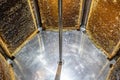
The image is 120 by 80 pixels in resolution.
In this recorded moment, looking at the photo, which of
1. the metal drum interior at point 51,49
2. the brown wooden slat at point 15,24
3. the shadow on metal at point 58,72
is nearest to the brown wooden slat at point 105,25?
the metal drum interior at point 51,49

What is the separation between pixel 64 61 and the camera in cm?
162

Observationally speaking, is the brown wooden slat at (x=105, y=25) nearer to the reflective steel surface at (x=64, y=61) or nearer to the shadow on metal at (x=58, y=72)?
the reflective steel surface at (x=64, y=61)

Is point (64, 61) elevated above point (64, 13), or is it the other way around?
point (64, 13)

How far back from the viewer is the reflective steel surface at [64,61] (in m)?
1.54

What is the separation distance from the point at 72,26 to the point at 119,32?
473 millimetres

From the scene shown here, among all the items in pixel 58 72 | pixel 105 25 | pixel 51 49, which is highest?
pixel 105 25

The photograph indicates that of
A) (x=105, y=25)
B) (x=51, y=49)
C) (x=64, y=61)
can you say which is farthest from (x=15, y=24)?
(x=105, y=25)

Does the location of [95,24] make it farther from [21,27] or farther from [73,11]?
[21,27]

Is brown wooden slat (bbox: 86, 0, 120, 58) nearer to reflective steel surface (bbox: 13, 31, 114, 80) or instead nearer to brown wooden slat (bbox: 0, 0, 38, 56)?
reflective steel surface (bbox: 13, 31, 114, 80)

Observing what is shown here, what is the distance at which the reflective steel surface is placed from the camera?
154cm

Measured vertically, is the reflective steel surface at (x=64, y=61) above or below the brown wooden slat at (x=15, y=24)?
below

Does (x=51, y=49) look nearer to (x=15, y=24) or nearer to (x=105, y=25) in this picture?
(x=15, y=24)

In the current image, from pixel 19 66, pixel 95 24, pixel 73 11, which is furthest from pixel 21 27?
pixel 95 24

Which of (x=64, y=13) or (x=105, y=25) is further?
(x=64, y=13)
